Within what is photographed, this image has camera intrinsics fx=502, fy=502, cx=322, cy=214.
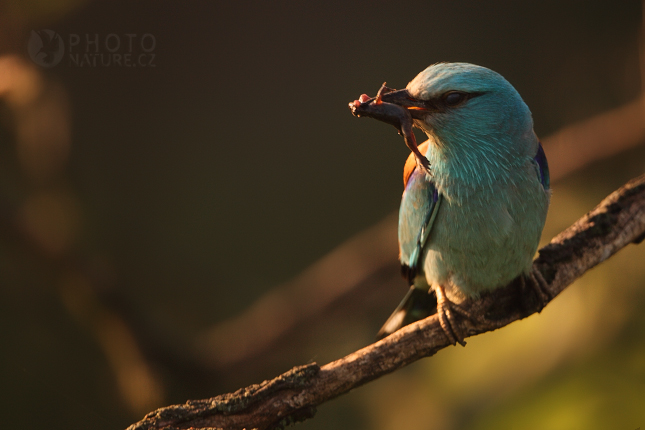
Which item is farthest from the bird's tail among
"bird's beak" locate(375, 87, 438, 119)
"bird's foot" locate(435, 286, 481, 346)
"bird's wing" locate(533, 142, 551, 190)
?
"bird's beak" locate(375, 87, 438, 119)

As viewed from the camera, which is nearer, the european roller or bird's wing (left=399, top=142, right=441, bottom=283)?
the european roller

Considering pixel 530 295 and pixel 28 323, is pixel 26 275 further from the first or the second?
pixel 530 295

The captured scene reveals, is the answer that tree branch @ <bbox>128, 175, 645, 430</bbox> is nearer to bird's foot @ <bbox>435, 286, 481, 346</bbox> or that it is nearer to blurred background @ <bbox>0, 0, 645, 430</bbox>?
bird's foot @ <bbox>435, 286, 481, 346</bbox>

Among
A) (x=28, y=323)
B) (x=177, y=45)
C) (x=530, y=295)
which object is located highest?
(x=177, y=45)

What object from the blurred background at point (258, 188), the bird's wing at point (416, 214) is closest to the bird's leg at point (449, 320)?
the bird's wing at point (416, 214)

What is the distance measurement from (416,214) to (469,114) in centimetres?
32

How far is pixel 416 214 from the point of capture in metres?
1.44

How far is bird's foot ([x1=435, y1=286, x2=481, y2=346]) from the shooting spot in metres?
1.26

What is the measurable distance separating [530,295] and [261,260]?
6.12 ft

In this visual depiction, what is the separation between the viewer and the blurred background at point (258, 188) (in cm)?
218

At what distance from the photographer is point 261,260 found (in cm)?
301

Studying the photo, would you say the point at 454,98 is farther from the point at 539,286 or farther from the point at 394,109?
the point at 539,286

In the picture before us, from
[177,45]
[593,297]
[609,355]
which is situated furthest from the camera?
[177,45]

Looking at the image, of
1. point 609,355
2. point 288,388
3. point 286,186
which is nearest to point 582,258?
point 609,355
